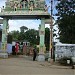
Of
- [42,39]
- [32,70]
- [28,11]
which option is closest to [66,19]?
[42,39]

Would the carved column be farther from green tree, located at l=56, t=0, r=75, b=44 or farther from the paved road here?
the paved road

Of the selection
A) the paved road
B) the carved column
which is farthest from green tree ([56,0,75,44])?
the paved road

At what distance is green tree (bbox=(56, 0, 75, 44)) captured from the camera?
3862 cm

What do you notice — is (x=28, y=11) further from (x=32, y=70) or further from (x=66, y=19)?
(x=32, y=70)

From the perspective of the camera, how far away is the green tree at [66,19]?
38.6 meters

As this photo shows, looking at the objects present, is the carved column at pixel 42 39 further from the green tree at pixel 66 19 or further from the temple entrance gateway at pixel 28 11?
the green tree at pixel 66 19

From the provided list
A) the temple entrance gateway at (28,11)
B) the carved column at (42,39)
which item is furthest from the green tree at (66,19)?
the carved column at (42,39)

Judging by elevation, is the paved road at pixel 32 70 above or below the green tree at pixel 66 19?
below

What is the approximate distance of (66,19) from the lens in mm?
38531

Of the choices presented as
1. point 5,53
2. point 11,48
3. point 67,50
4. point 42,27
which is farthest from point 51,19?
point 11,48

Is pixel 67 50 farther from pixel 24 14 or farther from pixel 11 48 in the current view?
pixel 11 48

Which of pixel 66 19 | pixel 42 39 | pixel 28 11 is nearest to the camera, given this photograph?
pixel 42 39

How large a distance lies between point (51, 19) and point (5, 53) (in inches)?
289

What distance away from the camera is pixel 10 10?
37.7 meters
